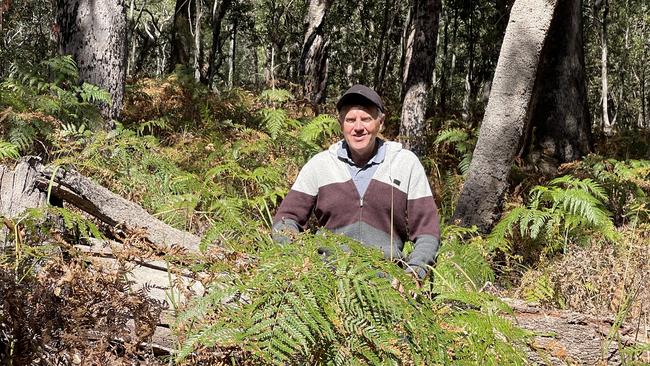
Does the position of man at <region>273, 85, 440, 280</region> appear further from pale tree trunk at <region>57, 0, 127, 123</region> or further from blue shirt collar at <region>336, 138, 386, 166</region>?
pale tree trunk at <region>57, 0, 127, 123</region>

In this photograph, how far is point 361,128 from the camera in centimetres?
327

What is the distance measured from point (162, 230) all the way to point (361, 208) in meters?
1.17

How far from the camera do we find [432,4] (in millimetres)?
9180

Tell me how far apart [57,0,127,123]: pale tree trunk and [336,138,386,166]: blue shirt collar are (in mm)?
3974

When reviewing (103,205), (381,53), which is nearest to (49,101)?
(103,205)

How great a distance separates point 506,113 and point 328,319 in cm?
400

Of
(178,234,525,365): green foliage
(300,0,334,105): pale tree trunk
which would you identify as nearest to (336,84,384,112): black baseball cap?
(178,234,525,365): green foliage

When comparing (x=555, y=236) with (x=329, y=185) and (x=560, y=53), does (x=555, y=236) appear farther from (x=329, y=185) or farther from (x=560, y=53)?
(x=560, y=53)

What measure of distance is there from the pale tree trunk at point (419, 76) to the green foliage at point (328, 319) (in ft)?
20.8

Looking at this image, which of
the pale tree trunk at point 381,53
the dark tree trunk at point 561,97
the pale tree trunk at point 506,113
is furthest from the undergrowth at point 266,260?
the pale tree trunk at point 381,53

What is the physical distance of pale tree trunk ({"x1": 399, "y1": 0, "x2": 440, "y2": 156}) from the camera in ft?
27.9

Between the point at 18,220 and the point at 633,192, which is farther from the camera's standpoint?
the point at 633,192

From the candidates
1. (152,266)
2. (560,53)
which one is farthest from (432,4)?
(152,266)

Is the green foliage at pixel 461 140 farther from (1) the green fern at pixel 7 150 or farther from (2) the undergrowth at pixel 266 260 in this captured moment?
(1) the green fern at pixel 7 150
